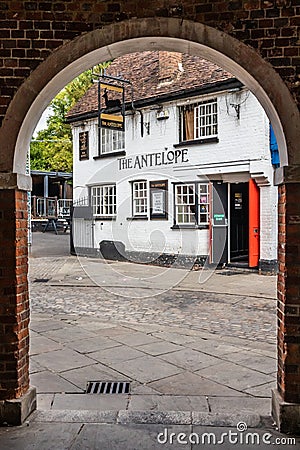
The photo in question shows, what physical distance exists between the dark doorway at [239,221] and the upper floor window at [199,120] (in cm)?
185

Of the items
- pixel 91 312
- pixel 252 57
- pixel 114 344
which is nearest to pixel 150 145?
pixel 91 312

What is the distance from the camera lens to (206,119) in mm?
14625

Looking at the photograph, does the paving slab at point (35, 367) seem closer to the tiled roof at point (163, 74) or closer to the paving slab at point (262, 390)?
the paving slab at point (262, 390)

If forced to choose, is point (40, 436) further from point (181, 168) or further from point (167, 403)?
point (181, 168)

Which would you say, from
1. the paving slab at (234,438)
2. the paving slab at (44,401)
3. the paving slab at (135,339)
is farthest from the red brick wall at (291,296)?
the paving slab at (135,339)

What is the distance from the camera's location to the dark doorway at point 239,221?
591 inches

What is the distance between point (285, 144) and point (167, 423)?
246cm

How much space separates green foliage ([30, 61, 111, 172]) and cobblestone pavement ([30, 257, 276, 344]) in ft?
95.5

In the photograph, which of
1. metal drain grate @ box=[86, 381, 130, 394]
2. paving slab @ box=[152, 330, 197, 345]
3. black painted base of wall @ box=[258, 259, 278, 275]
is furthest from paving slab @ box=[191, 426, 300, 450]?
black painted base of wall @ box=[258, 259, 278, 275]

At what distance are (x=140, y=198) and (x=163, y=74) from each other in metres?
4.26

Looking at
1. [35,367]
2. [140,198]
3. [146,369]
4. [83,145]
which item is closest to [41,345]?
[35,367]

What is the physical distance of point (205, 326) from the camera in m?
7.63

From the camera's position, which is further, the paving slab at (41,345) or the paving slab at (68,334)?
the paving slab at (68,334)

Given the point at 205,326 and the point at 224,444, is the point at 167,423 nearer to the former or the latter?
the point at 224,444
